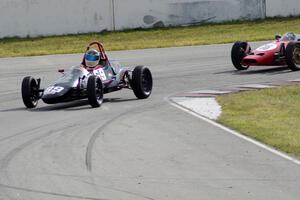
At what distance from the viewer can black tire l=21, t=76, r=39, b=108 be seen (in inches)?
649

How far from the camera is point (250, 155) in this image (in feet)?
34.7

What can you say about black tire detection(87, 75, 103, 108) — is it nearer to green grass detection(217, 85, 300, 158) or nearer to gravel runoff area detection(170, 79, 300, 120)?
gravel runoff area detection(170, 79, 300, 120)

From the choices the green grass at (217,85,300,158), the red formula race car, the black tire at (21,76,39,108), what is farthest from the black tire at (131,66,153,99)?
the red formula race car

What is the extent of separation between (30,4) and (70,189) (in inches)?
1176

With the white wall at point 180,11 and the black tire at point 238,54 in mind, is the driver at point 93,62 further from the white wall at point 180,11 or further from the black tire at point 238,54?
the white wall at point 180,11

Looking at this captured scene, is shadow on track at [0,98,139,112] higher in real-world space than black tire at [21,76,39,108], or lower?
lower

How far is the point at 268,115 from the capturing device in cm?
1409

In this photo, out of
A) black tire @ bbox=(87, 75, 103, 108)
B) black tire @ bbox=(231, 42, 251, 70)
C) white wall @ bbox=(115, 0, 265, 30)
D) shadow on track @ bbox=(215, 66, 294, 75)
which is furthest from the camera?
white wall @ bbox=(115, 0, 265, 30)

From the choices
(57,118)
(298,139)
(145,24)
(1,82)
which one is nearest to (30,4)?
(145,24)

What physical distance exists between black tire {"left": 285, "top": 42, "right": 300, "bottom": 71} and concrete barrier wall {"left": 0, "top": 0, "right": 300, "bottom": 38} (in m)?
18.1

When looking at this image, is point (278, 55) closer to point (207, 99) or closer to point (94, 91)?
point (207, 99)

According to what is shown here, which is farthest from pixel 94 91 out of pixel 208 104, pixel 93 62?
pixel 208 104

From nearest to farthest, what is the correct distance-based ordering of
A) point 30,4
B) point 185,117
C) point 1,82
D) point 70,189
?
point 70,189 → point 185,117 → point 1,82 → point 30,4

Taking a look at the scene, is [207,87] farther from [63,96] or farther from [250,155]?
[250,155]
